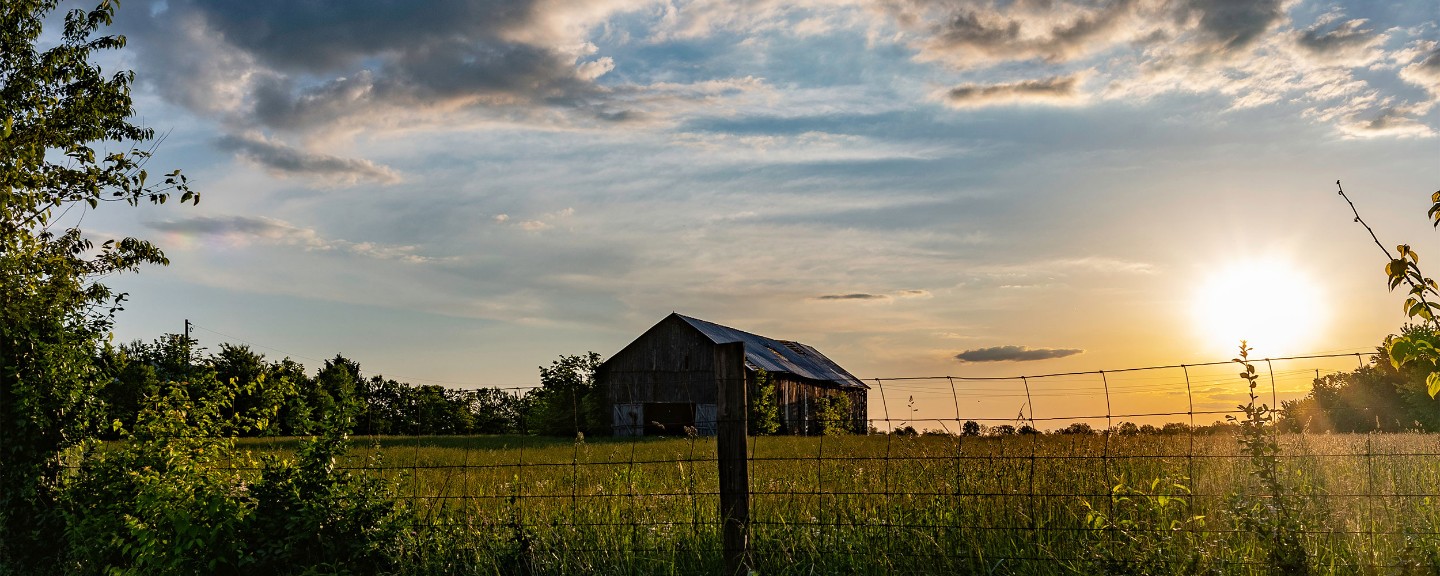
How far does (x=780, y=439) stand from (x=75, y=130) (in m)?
19.2

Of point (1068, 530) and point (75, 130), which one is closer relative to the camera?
point (1068, 530)

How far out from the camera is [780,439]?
27.5 meters

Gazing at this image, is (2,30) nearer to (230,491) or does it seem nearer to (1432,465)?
(230,491)

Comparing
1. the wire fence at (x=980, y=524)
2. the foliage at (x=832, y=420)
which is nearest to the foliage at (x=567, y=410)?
the foliage at (x=832, y=420)

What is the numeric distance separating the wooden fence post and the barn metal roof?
23914 millimetres

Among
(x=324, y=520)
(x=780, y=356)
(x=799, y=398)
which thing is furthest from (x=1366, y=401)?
(x=324, y=520)

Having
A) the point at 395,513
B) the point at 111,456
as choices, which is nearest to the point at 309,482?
the point at 395,513

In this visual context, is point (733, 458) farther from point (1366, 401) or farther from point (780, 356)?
point (1366, 401)

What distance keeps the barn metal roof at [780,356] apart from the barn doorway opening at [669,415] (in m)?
2.93

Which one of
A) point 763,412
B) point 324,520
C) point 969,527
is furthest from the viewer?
point 763,412

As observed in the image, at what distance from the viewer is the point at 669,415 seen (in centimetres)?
3659

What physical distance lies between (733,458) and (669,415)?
Result: 30.2 meters

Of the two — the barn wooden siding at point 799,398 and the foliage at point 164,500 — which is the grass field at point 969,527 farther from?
the barn wooden siding at point 799,398

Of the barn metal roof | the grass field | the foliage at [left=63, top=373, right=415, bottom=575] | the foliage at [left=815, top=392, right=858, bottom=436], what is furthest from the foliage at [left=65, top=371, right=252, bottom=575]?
the barn metal roof
